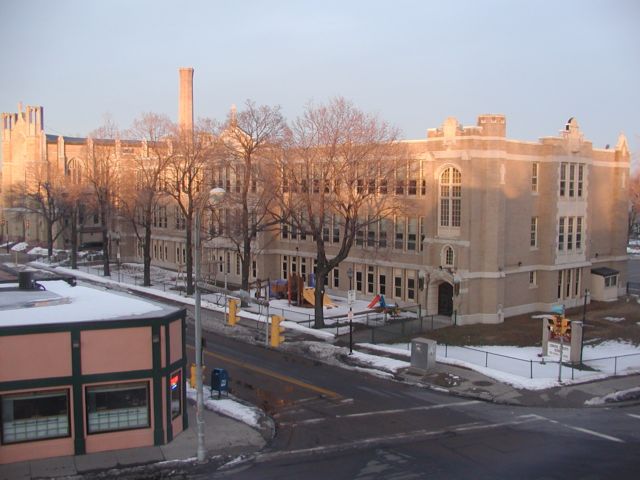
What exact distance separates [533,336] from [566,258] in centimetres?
1069

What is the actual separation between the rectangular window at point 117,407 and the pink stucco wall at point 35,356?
114cm

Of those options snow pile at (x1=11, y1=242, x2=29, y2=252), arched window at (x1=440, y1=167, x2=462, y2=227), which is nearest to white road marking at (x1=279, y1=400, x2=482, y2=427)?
arched window at (x1=440, y1=167, x2=462, y2=227)

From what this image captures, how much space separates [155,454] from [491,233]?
25746 mm

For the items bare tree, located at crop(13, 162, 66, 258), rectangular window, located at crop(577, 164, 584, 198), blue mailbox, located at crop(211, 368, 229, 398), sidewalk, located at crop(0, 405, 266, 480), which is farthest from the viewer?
bare tree, located at crop(13, 162, 66, 258)

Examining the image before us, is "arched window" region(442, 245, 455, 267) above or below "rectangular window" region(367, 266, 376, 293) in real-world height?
above

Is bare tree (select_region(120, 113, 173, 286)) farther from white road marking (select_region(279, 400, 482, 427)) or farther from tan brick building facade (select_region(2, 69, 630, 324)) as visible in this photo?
white road marking (select_region(279, 400, 482, 427))

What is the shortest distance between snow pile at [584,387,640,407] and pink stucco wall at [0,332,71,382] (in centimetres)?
1815

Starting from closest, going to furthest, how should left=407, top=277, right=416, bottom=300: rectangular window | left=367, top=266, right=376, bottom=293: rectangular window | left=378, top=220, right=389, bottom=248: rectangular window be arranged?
left=407, top=277, right=416, bottom=300: rectangular window → left=378, top=220, right=389, bottom=248: rectangular window → left=367, top=266, right=376, bottom=293: rectangular window

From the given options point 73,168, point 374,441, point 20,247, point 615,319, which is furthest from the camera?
point 20,247

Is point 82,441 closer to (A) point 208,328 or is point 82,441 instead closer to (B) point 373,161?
(A) point 208,328

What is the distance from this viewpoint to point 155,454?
18.5 m

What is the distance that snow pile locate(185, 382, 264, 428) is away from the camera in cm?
2177

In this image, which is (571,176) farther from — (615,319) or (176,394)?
(176,394)

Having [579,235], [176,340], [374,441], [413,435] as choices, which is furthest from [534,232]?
[176,340]
